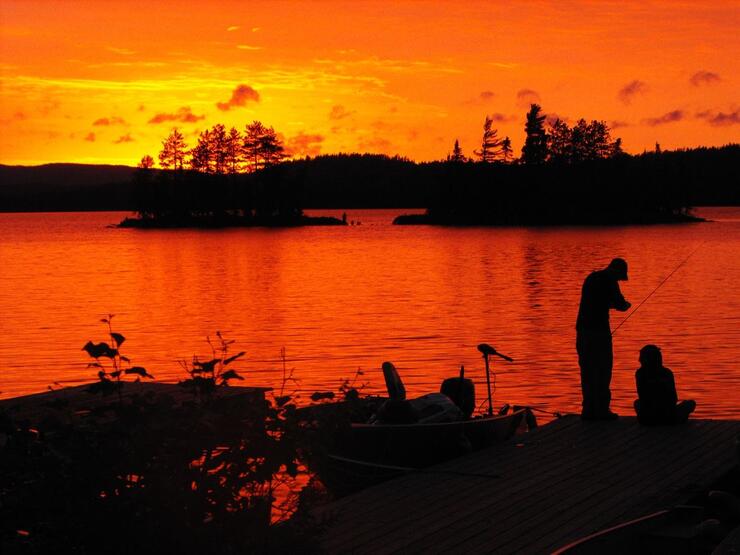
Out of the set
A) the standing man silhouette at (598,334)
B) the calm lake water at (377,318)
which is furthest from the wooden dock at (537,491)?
the calm lake water at (377,318)

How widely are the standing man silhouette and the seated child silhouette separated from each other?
51 centimetres

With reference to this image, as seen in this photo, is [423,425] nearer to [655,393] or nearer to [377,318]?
[655,393]

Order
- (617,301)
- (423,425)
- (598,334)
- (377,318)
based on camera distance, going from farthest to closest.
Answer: (377,318) → (598,334) → (617,301) → (423,425)

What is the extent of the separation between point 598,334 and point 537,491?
409 cm

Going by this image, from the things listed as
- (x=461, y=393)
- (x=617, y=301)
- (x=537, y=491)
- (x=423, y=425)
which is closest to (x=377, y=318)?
(x=461, y=393)

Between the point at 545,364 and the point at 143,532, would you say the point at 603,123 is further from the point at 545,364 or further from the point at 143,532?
the point at 143,532

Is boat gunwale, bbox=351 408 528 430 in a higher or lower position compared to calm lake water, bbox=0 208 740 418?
higher

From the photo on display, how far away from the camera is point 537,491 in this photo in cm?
1021

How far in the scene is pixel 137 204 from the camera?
16700 centimetres

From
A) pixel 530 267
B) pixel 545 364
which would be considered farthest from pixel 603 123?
pixel 545 364

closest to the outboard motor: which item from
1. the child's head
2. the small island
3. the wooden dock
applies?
the wooden dock

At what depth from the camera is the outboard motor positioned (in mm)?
13864

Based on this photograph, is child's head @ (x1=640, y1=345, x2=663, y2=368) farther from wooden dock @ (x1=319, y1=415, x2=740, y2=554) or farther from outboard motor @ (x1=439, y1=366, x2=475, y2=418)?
outboard motor @ (x1=439, y1=366, x2=475, y2=418)

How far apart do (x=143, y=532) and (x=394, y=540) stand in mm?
3095
